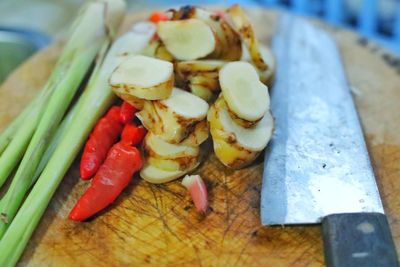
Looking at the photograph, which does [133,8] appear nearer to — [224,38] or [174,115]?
[224,38]

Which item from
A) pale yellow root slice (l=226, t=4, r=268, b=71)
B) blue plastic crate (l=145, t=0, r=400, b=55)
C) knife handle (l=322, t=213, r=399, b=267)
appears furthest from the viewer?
blue plastic crate (l=145, t=0, r=400, b=55)

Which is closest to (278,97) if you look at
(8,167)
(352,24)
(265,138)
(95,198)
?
(265,138)

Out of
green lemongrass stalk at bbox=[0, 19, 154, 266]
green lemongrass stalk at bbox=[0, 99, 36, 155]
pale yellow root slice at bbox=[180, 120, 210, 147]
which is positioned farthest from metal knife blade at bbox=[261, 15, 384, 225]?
green lemongrass stalk at bbox=[0, 99, 36, 155]

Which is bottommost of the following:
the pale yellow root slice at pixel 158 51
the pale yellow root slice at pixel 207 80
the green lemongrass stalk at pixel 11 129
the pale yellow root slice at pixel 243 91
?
the green lemongrass stalk at pixel 11 129

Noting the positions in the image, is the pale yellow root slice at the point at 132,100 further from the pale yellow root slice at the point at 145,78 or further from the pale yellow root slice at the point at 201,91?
the pale yellow root slice at the point at 201,91

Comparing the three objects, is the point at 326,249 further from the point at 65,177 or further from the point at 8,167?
the point at 8,167

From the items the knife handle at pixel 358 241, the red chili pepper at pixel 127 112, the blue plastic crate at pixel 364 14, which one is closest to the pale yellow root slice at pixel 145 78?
the red chili pepper at pixel 127 112

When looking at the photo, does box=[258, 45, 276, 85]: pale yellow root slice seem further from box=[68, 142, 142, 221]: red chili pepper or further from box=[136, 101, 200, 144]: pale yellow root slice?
box=[68, 142, 142, 221]: red chili pepper
